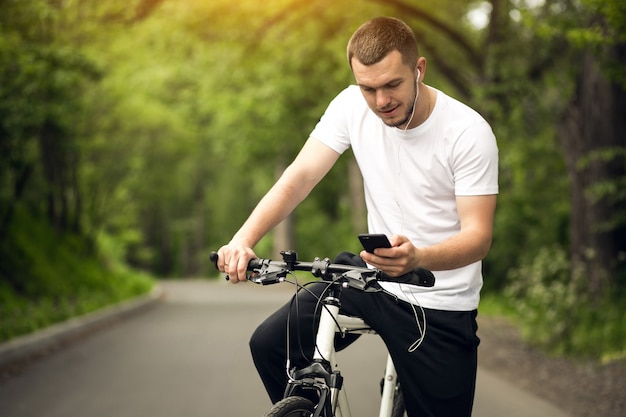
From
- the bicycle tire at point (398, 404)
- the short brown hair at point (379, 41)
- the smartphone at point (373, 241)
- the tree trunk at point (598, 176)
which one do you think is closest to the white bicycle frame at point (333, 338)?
the bicycle tire at point (398, 404)

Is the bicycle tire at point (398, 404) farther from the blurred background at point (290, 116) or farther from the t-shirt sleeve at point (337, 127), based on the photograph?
the blurred background at point (290, 116)

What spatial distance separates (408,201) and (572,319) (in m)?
7.87

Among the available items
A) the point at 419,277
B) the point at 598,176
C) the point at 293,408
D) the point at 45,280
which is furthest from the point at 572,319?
the point at 45,280

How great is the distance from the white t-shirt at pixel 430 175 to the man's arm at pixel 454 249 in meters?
0.05

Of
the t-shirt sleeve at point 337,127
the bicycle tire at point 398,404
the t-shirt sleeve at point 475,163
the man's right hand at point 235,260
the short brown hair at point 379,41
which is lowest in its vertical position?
the bicycle tire at point 398,404

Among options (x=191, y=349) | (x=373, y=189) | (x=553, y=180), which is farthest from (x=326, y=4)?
(x=373, y=189)

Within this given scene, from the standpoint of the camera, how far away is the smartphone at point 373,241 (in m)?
2.49

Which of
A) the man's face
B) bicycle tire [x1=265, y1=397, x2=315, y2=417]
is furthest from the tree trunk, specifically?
Answer: bicycle tire [x1=265, y1=397, x2=315, y2=417]

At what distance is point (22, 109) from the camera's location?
11.6m

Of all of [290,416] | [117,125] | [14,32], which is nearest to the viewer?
[290,416]

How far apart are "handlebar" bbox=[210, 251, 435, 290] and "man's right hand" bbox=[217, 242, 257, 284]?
2 centimetres

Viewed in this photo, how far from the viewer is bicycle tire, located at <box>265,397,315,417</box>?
2918mm

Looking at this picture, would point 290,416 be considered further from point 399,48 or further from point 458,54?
point 458,54

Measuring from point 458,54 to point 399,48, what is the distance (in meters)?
19.8
